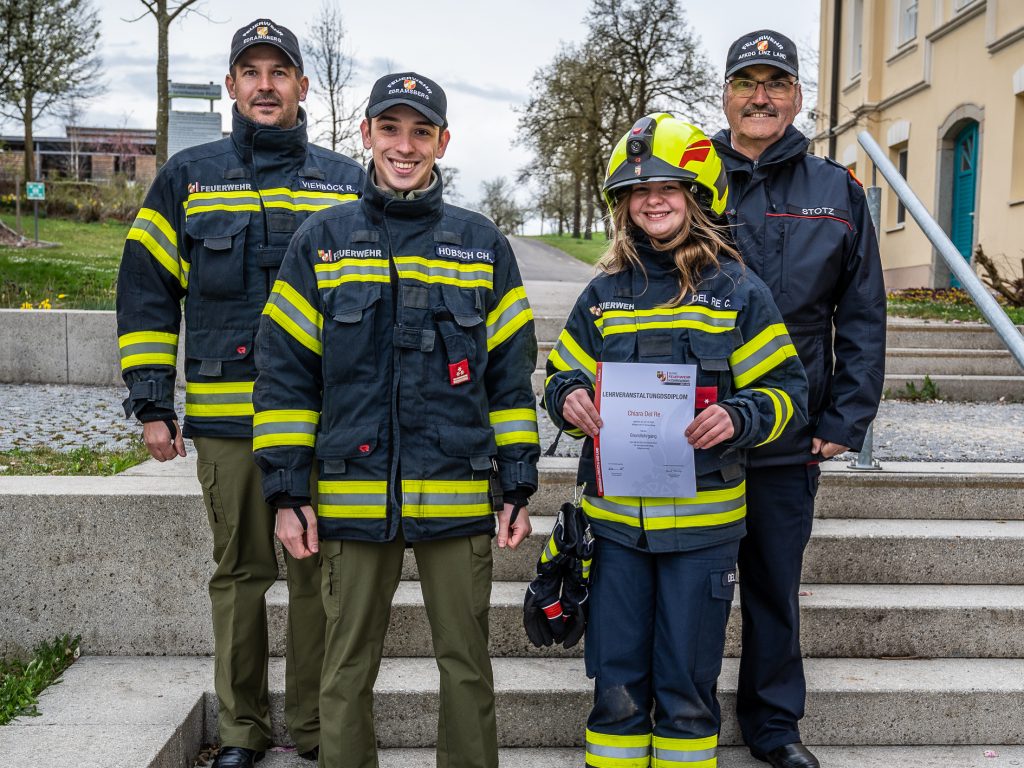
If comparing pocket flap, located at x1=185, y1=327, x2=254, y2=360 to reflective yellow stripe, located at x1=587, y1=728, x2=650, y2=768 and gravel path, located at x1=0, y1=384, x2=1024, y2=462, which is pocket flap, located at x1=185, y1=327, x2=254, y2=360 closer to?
reflective yellow stripe, located at x1=587, y1=728, x2=650, y2=768

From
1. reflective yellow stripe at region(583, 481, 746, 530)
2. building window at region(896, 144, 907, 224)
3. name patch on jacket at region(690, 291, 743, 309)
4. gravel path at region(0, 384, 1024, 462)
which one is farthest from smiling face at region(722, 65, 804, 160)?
building window at region(896, 144, 907, 224)

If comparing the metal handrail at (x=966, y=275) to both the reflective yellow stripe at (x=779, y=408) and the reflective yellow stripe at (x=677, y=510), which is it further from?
the reflective yellow stripe at (x=677, y=510)

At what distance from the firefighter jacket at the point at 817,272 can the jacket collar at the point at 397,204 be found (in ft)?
3.20

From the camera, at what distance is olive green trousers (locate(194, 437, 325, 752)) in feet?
10.9

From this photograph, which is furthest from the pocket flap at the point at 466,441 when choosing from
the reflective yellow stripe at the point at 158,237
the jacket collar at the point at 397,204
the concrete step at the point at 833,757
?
the concrete step at the point at 833,757

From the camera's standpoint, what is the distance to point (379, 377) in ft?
9.40

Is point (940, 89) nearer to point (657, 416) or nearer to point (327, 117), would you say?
point (327, 117)

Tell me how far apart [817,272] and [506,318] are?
1018 millimetres

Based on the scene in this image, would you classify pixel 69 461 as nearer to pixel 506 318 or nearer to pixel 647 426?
pixel 506 318

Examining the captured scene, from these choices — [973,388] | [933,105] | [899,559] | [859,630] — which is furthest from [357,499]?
[933,105]

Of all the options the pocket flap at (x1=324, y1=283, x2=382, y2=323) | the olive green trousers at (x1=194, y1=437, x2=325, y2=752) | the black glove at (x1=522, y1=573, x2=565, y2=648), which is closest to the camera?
the pocket flap at (x1=324, y1=283, x2=382, y2=323)

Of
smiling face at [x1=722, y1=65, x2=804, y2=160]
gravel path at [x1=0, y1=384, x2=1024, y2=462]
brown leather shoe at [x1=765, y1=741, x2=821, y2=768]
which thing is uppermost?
smiling face at [x1=722, y1=65, x2=804, y2=160]

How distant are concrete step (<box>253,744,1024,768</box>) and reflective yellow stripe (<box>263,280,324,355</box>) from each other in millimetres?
1540

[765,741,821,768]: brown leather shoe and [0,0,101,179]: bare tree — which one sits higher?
[0,0,101,179]: bare tree
